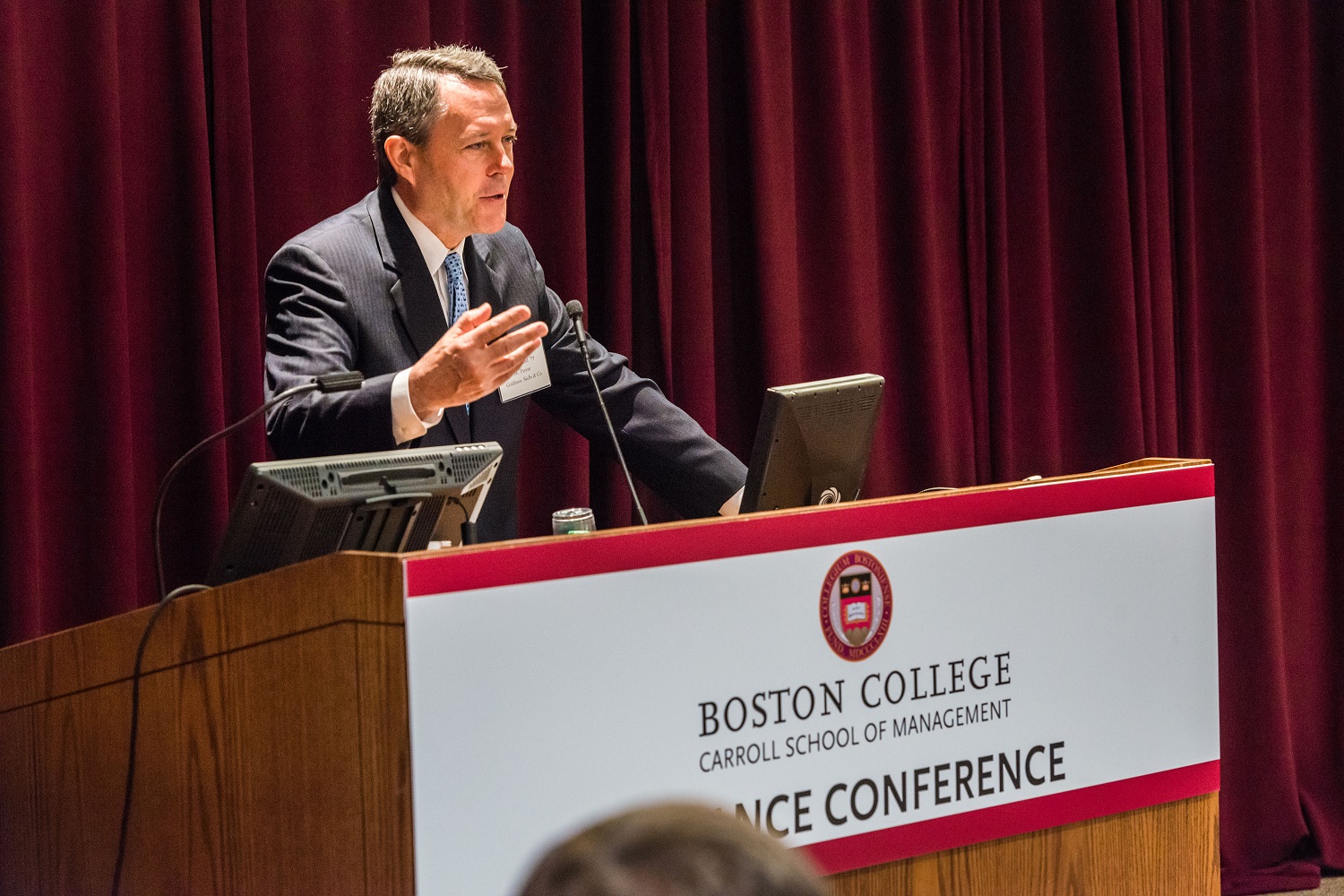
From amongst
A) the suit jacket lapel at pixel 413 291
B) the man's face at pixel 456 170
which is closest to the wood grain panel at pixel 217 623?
the suit jacket lapel at pixel 413 291

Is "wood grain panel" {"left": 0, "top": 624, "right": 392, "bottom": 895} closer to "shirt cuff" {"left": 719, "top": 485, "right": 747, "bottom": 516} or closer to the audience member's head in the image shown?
the audience member's head

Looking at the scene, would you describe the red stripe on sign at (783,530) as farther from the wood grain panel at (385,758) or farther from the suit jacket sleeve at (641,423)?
the suit jacket sleeve at (641,423)

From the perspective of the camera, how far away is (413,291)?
2.60m

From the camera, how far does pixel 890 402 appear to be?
3.99 metres

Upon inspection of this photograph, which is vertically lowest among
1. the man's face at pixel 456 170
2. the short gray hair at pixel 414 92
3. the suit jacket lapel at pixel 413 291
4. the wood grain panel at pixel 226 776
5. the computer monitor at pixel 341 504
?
the wood grain panel at pixel 226 776

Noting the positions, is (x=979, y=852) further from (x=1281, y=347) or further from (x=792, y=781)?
(x=1281, y=347)

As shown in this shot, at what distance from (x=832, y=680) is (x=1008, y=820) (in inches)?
13.0

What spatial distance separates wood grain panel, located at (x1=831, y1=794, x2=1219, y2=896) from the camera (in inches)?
70.7

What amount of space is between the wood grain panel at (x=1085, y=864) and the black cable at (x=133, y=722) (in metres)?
0.84

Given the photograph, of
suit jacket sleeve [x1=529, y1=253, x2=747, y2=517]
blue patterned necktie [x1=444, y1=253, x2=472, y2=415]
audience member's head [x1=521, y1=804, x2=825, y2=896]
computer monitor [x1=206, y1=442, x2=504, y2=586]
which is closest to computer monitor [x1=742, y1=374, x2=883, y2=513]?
computer monitor [x1=206, y1=442, x2=504, y2=586]

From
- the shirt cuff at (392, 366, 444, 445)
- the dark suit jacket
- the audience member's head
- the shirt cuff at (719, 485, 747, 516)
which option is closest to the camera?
the audience member's head

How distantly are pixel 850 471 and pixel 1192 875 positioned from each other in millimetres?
736

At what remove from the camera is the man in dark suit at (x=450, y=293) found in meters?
2.52

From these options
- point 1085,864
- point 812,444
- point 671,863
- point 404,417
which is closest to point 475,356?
point 404,417
